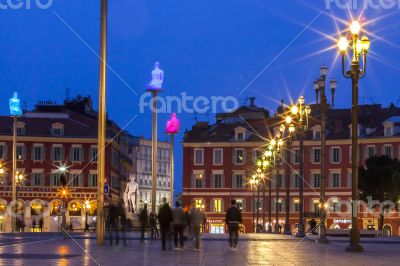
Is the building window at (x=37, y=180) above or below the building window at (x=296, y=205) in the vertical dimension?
above

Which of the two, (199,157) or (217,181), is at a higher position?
(199,157)

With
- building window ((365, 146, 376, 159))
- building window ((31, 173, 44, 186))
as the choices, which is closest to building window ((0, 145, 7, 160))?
building window ((31, 173, 44, 186))

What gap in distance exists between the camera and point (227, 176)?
104 m

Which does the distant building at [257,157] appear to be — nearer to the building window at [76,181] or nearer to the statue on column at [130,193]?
the building window at [76,181]

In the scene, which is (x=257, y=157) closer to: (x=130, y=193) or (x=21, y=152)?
(x=21, y=152)

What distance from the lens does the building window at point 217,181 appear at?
10425 cm

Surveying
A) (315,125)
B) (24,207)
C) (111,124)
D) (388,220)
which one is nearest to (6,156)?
(24,207)

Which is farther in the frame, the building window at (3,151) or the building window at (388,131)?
the building window at (388,131)

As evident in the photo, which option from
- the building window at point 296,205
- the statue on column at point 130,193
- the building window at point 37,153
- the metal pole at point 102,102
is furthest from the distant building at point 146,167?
the metal pole at point 102,102

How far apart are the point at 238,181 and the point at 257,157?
27.2 ft

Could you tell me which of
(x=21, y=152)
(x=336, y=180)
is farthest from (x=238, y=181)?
(x=21, y=152)

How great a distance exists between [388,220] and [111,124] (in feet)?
115

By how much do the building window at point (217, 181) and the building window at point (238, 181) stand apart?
4.67 feet

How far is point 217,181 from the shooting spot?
4107 inches
